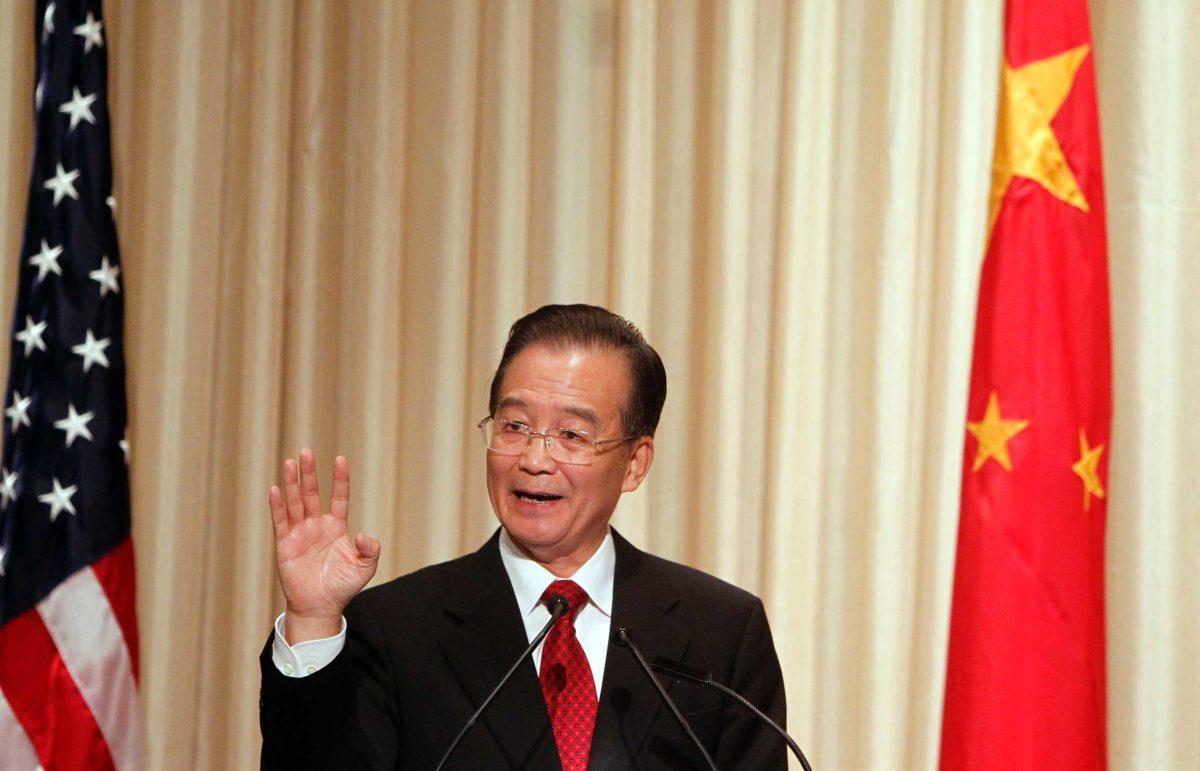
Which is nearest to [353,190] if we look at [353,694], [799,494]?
[799,494]

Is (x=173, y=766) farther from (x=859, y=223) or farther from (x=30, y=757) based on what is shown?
(x=859, y=223)

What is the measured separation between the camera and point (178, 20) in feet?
12.4

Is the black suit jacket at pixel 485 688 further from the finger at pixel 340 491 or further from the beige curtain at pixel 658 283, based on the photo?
the beige curtain at pixel 658 283

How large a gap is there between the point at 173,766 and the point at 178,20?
2.10 meters

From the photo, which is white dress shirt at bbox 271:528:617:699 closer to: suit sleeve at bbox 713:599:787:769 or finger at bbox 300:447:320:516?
suit sleeve at bbox 713:599:787:769

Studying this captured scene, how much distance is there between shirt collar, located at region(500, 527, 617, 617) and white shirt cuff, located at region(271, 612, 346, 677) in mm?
374

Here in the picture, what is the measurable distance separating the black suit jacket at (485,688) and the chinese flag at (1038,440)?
880 millimetres

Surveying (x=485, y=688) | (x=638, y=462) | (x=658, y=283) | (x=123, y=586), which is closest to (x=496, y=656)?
(x=485, y=688)

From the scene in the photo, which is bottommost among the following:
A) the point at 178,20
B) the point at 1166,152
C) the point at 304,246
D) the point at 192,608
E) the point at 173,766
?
the point at 173,766

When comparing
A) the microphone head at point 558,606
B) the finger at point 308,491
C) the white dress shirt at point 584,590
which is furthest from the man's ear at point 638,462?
→ the finger at point 308,491

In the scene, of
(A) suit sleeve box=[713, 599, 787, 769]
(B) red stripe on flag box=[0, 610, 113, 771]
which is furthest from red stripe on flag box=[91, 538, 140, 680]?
(A) suit sleeve box=[713, 599, 787, 769]

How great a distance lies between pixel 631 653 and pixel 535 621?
0.28m

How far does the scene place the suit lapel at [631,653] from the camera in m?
1.98

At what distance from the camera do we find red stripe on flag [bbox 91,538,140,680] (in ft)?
10.8
